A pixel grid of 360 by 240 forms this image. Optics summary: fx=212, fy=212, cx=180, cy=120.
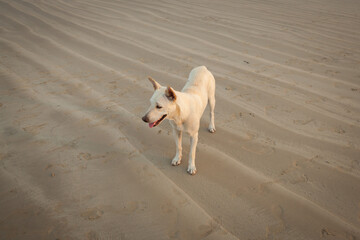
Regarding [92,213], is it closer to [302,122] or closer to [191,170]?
[191,170]

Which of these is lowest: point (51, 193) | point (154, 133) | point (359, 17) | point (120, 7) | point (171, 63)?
point (51, 193)

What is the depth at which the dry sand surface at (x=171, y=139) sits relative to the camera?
1.71m

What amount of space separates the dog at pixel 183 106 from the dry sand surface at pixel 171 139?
352 millimetres

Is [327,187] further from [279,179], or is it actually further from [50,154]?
[50,154]

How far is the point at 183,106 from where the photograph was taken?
6.14ft

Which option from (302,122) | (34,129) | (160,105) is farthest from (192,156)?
(34,129)

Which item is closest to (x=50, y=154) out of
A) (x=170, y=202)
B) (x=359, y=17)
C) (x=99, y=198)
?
(x=99, y=198)

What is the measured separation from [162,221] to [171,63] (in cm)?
316

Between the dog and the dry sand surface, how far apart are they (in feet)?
1.15

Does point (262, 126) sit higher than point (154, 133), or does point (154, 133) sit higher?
point (262, 126)

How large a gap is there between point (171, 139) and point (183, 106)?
2.67 ft

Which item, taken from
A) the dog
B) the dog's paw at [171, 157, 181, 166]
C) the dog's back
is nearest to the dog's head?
the dog

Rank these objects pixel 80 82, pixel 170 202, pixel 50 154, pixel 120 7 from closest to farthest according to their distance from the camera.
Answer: pixel 170 202, pixel 50 154, pixel 80 82, pixel 120 7

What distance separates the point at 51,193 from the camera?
1.90 m
